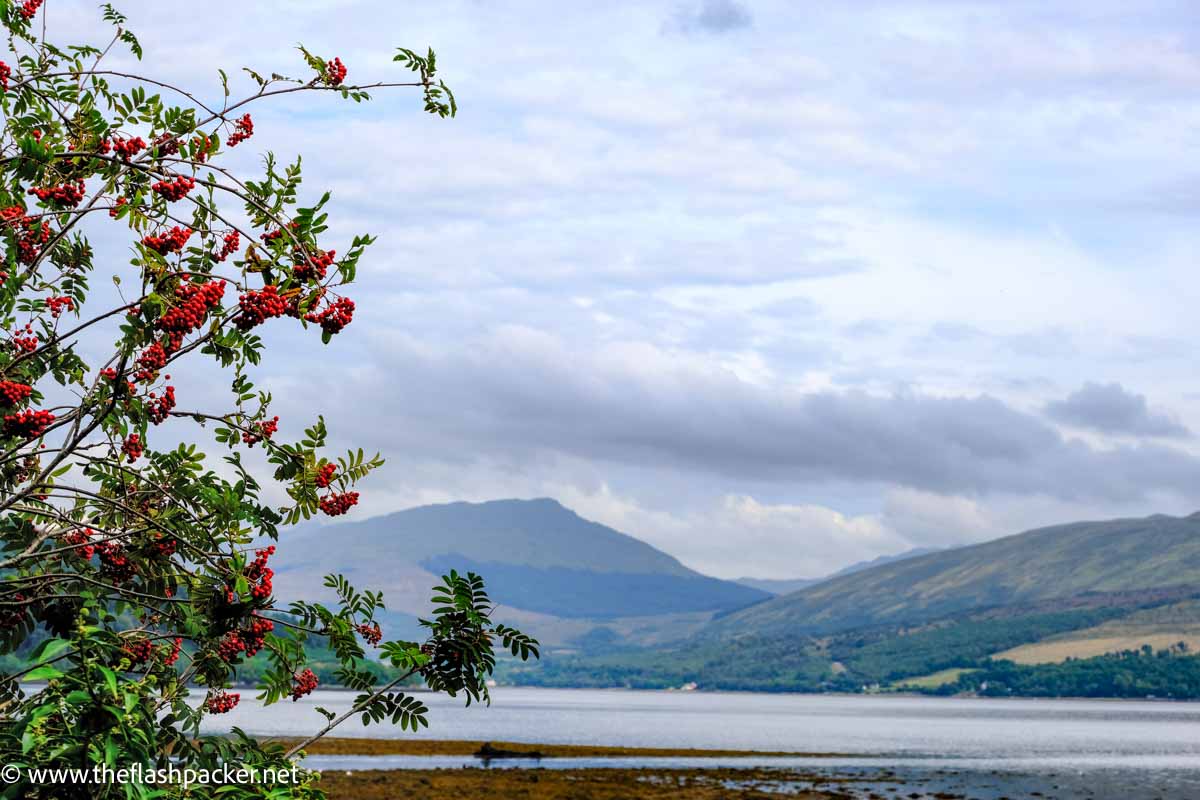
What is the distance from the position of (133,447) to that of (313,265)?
9.23 feet

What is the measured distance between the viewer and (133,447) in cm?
1270

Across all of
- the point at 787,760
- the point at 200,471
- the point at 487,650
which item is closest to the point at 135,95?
the point at 200,471

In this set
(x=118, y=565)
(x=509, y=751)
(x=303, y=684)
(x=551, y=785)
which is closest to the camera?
(x=118, y=565)

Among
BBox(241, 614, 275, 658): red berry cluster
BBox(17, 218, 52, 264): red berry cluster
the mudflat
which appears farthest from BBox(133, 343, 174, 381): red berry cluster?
the mudflat

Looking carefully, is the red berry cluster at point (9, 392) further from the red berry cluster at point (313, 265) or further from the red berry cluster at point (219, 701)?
the red berry cluster at point (219, 701)

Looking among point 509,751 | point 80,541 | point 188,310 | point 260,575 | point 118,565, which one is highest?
point 188,310

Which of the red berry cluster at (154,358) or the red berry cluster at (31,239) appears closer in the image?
the red berry cluster at (154,358)

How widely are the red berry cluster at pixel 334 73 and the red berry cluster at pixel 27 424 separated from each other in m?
4.15

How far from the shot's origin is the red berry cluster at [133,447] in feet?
41.5

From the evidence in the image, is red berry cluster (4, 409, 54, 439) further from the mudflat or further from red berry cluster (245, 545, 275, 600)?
the mudflat

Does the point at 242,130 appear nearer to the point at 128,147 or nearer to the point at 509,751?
the point at 128,147

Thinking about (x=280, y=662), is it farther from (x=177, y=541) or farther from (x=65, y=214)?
(x=65, y=214)

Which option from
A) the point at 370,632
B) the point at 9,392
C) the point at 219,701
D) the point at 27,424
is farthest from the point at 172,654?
the point at 9,392

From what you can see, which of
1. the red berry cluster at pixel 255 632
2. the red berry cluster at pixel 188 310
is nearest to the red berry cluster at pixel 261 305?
the red berry cluster at pixel 188 310
